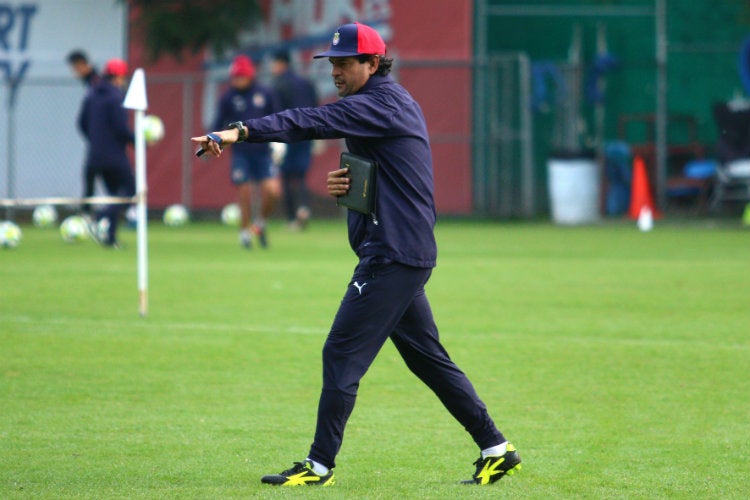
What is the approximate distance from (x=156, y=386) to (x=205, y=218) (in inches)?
688

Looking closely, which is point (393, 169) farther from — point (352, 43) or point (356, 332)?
point (356, 332)

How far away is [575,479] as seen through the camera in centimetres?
598

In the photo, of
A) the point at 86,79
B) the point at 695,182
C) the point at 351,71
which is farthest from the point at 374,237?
the point at 695,182

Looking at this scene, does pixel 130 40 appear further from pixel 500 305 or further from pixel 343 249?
pixel 500 305

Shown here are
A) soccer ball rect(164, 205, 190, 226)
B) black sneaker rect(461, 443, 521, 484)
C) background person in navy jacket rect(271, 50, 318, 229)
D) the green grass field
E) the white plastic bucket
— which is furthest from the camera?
soccer ball rect(164, 205, 190, 226)

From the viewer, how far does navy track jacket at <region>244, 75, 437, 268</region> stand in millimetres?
5598

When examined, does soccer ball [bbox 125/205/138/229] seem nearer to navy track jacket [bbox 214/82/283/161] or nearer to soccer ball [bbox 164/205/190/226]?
soccer ball [bbox 164/205/190/226]

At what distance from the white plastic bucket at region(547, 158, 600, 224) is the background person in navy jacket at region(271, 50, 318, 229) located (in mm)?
4381

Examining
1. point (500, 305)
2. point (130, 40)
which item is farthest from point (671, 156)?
point (500, 305)

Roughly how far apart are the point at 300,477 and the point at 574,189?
18.0m

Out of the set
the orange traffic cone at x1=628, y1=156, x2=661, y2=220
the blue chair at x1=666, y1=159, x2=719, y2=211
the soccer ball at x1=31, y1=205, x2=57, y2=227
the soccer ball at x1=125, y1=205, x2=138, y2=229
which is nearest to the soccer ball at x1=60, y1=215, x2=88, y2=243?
the soccer ball at x1=125, y1=205, x2=138, y2=229

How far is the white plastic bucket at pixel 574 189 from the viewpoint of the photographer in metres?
23.2

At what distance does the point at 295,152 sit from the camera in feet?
72.7

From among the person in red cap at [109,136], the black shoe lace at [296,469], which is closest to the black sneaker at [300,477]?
the black shoe lace at [296,469]
